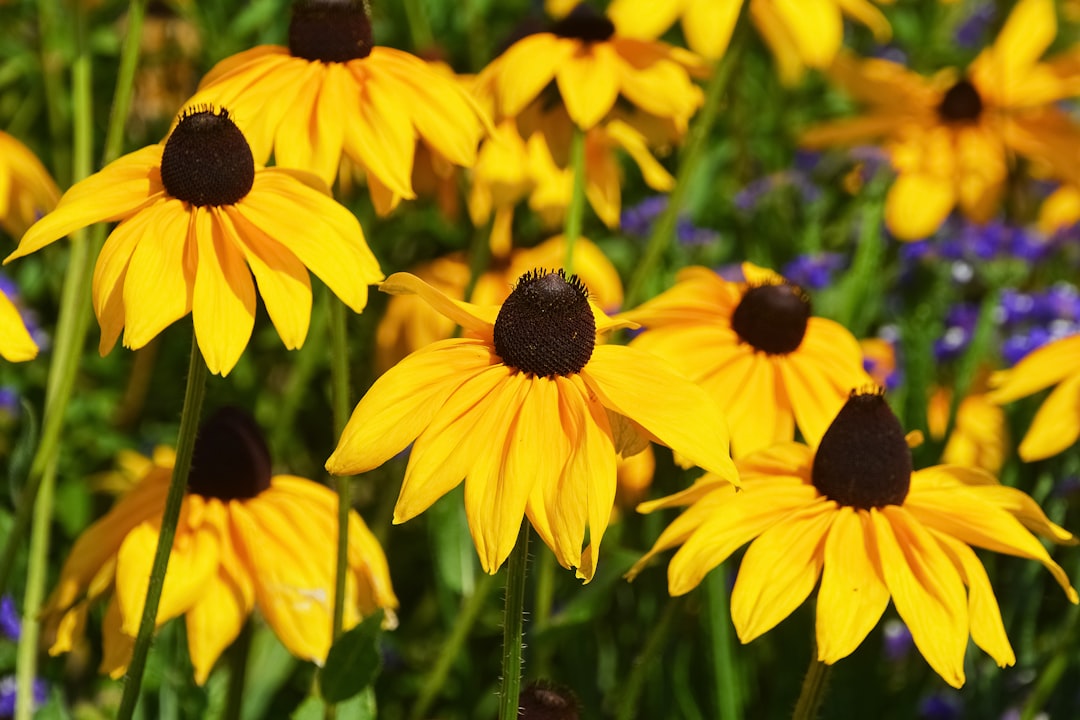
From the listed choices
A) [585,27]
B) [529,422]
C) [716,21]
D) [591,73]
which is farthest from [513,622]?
[716,21]

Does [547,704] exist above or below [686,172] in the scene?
below

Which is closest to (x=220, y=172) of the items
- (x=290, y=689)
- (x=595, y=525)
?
(x=595, y=525)

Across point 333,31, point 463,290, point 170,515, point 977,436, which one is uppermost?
point 333,31

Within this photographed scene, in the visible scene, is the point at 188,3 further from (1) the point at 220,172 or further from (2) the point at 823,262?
(1) the point at 220,172

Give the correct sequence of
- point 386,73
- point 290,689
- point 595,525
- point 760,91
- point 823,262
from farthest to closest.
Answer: point 760,91 → point 823,262 → point 290,689 → point 386,73 → point 595,525

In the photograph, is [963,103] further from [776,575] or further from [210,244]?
[210,244]

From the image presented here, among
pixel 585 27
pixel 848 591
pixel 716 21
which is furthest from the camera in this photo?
pixel 716 21
